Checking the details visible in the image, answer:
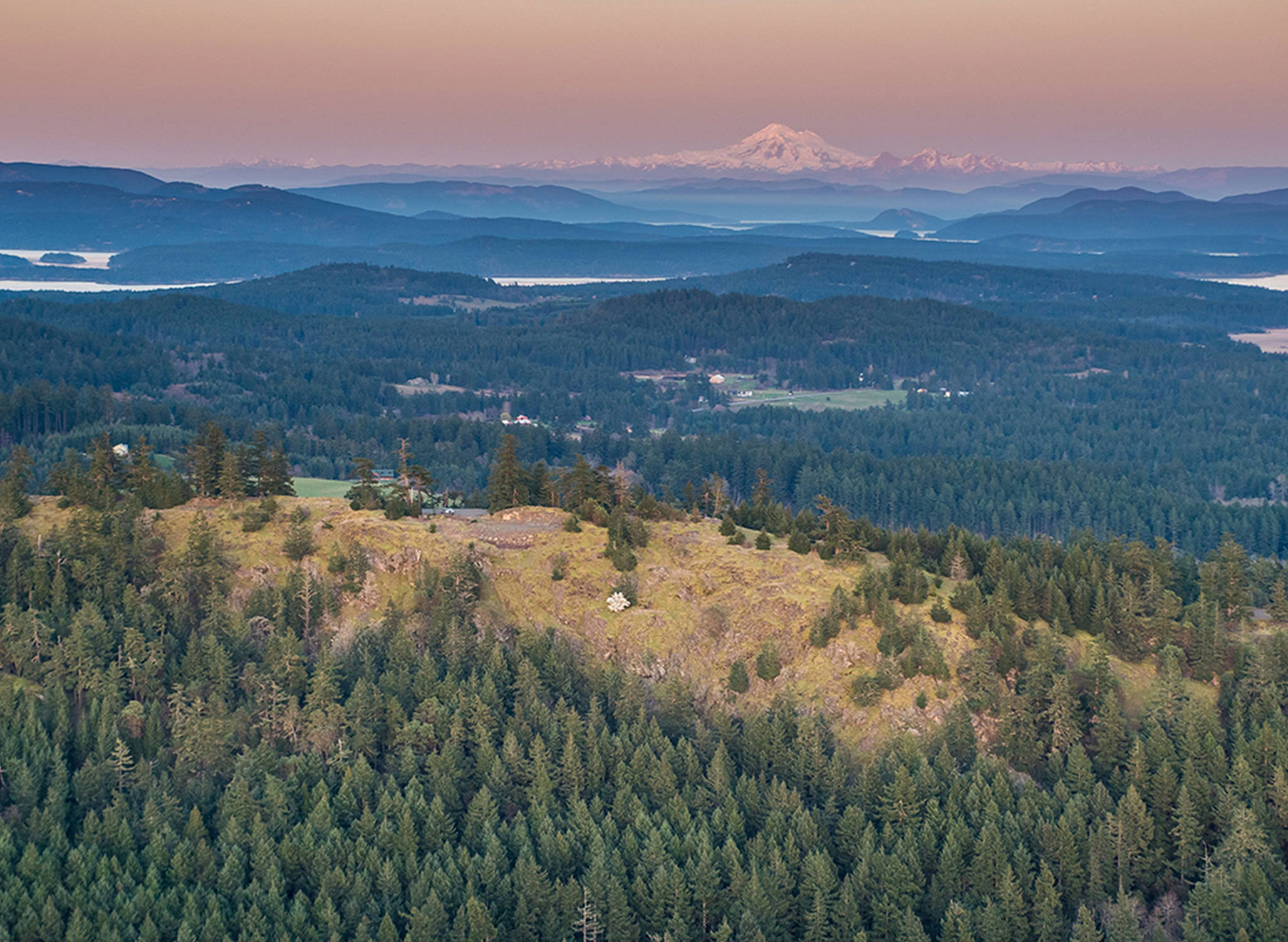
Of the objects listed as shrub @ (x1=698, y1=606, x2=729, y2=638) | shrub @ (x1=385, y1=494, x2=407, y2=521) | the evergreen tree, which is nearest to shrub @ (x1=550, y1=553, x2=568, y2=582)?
shrub @ (x1=698, y1=606, x2=729, y2=638)

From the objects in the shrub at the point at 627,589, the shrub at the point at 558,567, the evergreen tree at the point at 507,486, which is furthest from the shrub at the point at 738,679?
the evergreen tree at the point at 507,486

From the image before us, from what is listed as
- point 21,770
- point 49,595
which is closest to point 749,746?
point 21,770

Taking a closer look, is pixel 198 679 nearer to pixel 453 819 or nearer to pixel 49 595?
pixel 49 595

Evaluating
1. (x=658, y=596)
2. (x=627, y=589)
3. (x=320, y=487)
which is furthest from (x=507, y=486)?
(x=320, y=487)

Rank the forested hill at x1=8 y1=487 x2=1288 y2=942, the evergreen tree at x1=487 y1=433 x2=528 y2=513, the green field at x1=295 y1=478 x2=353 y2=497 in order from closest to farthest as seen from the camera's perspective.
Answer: the forested hill at x1=8 y1=487 x2=1288 y2=942 → the evergreen tree at x1=487 y1=433 x2=528 y2=513 → the green field at x1=295 y1=478 x2=353 y2=497

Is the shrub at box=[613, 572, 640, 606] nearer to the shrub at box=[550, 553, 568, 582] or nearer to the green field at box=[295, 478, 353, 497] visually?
the shrub at box=[550, 553, 568, 582]

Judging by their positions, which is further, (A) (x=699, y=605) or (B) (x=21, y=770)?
(A) (x=699, y=605)

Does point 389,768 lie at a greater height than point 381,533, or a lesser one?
lesser

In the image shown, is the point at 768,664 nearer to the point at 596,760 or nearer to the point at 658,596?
the point at 658,596
